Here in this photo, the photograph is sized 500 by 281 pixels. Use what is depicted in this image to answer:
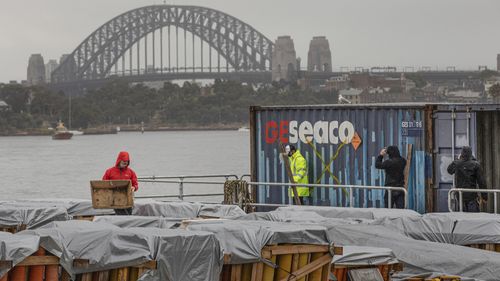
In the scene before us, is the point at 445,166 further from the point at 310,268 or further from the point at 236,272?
the point at 236,272

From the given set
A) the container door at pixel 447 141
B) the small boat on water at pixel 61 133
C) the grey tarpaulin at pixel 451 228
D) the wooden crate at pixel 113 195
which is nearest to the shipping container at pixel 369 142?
the container door at pixel 447 141

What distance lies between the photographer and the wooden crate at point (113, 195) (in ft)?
58.5

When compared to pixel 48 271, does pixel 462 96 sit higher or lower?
higher

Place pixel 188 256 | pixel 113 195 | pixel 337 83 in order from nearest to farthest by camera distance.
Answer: pixel 188 256 → pixel 113 195 → pixel 337 83

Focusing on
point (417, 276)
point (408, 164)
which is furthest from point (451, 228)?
point (408, 164)

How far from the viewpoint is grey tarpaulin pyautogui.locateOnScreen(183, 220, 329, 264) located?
13.1 metres

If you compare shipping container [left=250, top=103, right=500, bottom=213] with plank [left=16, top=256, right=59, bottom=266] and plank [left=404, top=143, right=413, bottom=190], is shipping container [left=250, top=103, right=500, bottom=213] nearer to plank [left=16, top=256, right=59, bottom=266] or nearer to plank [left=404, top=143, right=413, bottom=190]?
plank [left=404, top=143, right=413, bottom=190]

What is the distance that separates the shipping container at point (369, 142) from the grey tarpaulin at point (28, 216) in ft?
21.4

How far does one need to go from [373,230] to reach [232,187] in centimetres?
702

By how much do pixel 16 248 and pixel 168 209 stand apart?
7.24 meters

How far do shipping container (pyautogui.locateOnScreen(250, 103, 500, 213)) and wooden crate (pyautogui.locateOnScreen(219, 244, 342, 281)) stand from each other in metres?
7.71

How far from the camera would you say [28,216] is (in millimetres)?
17234

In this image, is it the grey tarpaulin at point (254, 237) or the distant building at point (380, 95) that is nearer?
the grey tarpaulin at point (254, 237)

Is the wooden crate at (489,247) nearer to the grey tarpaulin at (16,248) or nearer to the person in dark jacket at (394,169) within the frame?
the person in dark jacket at (394,169)
